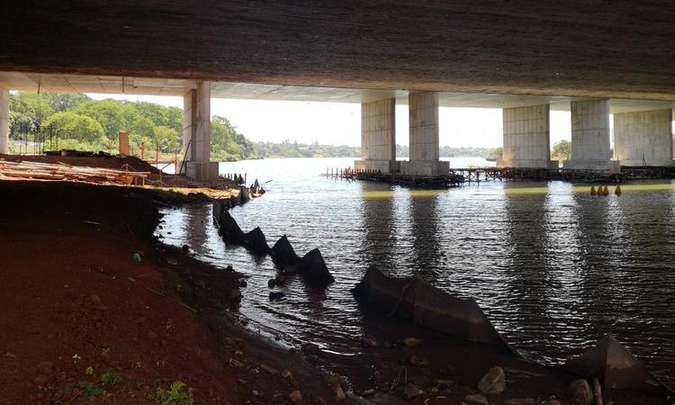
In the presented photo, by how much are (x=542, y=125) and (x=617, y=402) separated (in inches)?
2876

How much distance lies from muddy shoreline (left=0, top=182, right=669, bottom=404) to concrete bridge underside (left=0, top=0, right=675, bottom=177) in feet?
43.9

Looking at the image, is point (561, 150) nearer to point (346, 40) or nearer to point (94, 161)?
point (94, 161)

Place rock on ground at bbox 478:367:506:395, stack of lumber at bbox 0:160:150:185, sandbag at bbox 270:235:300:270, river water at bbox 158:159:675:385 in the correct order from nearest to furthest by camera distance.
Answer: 1. rock on ground at bbox 478:367:506:395
2. river water at bbox 158:159:675:385
3. sandbag at bbox 270:235:300:270
4. stack of lumber at bbox 0:160:150:185

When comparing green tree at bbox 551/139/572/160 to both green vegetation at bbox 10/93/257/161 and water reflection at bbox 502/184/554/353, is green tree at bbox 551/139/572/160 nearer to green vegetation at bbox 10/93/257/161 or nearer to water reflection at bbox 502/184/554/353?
green vegetation at bbox 10/93/257/161

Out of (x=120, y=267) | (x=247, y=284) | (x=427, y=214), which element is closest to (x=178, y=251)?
(x=247, y=284)

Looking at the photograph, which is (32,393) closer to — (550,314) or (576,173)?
(550,314)

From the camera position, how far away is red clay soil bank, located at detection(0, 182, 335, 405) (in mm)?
5172

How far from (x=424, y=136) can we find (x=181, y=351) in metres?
55.4

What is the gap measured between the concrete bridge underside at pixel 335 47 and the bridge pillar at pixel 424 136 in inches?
378

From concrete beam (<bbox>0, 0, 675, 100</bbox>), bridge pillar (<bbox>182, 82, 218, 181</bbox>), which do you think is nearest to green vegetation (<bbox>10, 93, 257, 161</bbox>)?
bridge pillar (<bbox>182, 82, 218, 181</bbox>)

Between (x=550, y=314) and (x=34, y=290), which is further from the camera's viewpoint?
(x=550, y=314)

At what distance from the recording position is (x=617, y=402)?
7445mm

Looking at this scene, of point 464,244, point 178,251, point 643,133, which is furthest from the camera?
point 643,133

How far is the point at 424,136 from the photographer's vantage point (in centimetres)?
6028
